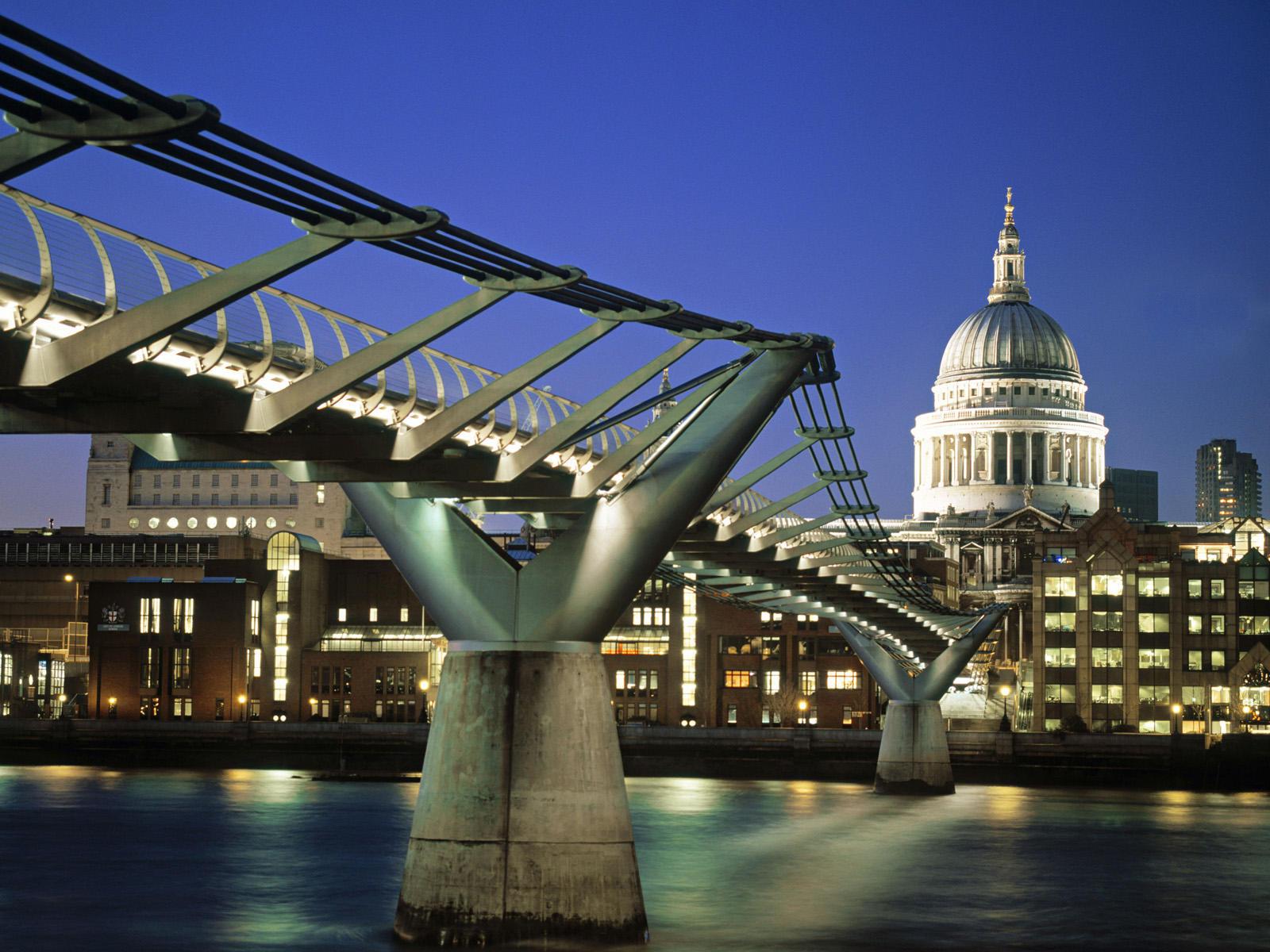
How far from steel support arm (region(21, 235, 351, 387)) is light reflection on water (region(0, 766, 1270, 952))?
18.3m

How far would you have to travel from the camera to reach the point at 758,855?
56.9 meters

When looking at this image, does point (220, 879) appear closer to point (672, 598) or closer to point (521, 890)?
point (521, 890)

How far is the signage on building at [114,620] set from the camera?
129875mm

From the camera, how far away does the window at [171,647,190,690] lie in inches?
5069

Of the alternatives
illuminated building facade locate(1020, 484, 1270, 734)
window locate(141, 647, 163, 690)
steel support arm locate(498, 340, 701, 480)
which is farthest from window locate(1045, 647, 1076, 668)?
steel support arm locate(498, 340, 701, 480)

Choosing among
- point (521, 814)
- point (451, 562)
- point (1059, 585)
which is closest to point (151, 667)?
point (1059, 585)

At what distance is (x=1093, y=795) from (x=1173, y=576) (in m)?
38.2

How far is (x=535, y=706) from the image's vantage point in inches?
1163

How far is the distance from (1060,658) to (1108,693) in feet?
12.8

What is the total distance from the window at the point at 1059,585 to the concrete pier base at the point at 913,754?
146ft

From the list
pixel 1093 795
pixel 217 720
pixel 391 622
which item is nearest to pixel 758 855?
pixel 1093 795

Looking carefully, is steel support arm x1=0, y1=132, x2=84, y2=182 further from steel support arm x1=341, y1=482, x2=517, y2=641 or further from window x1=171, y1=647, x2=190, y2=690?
window x1=171, y1=647, x2=190, y2=690

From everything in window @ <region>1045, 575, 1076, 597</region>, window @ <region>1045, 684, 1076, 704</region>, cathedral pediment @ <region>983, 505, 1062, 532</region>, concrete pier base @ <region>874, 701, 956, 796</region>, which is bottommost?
concrete pier base @ <region>874, 701, 956, 796</region>

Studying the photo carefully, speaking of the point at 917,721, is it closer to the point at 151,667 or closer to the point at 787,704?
the point at 787,704
